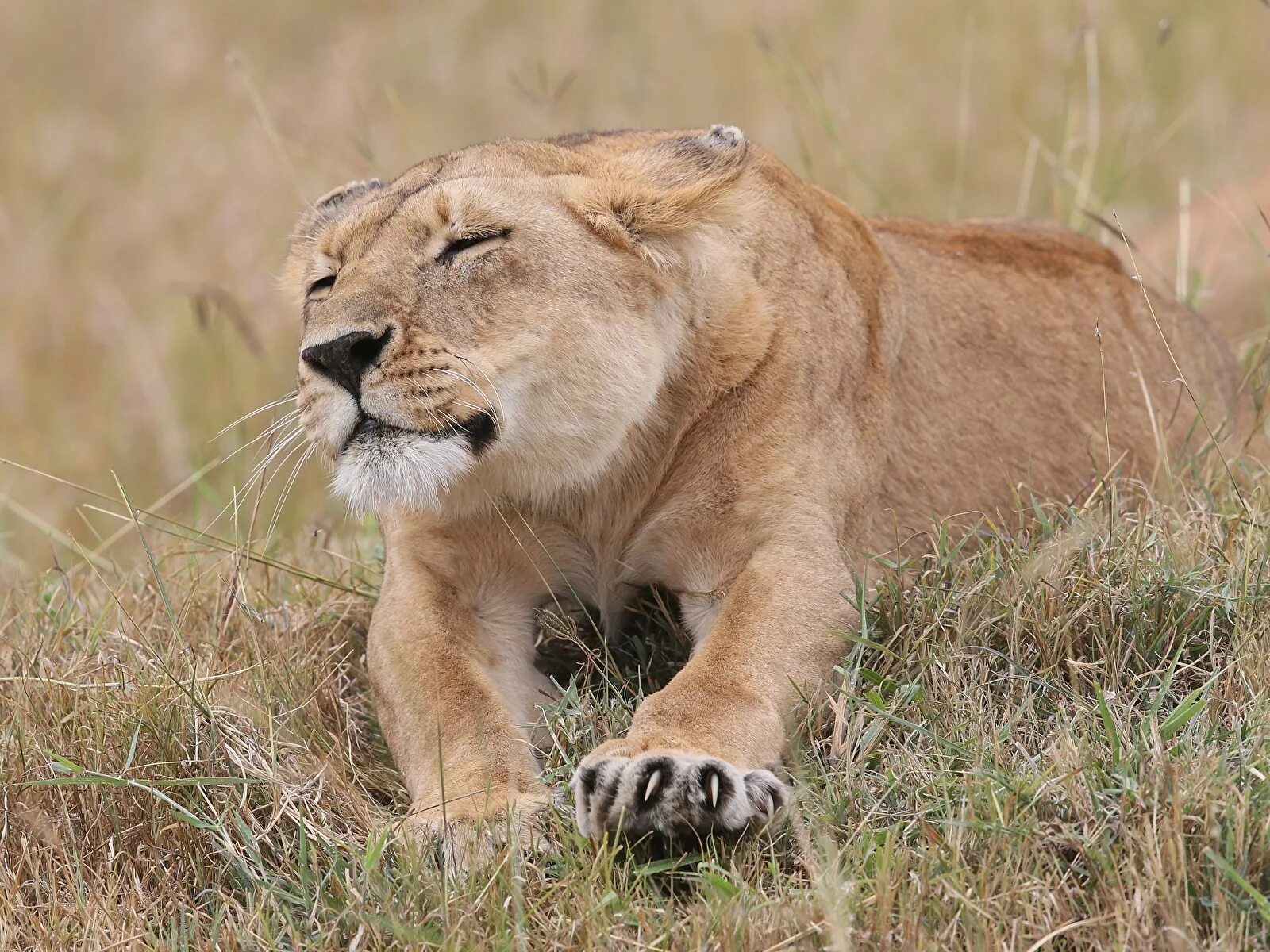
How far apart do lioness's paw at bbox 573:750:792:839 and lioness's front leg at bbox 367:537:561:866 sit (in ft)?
0.52

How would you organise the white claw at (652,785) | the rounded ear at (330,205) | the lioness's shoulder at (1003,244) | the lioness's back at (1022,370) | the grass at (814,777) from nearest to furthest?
1. the grass at (814,777)
2. the white claw at (652,785)
3. the rounded ear at (330,205)
4. the lioness's back at (1022,370)
5. the lioness's shoulder at (1003,244)

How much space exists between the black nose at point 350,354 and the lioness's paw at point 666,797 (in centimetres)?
87

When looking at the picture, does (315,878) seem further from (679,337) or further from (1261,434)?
(1261,434)

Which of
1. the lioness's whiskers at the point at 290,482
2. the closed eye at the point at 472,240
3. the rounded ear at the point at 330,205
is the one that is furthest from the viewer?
the rounded ear at the point at 330,205

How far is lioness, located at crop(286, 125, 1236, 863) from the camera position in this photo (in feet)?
10.1

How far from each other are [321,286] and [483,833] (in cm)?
125

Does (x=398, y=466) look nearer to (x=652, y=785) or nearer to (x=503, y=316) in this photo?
(x=503, y=316)

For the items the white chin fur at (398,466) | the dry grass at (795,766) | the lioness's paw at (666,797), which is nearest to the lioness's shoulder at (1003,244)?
the dry grass at (795,766)

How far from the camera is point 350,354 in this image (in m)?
3.12

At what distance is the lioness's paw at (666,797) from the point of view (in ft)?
8.96

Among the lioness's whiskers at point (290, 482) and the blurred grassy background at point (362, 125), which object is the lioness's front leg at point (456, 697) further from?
the blurred grassy background at point (362, 125)

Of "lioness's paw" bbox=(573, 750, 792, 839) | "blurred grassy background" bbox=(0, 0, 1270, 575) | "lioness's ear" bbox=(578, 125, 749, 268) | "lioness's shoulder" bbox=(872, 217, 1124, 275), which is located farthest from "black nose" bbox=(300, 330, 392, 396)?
"blurred grassy background" bbox=(0, 0, 1270, 575)

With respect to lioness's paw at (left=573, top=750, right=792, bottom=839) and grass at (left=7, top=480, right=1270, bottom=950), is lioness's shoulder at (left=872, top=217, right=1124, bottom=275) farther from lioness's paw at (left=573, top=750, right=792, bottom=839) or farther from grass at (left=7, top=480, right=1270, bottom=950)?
lioness's paw at (left=573, top=750, right=792, bottom=839)

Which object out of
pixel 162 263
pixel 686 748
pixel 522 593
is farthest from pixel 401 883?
pixel 162 263
